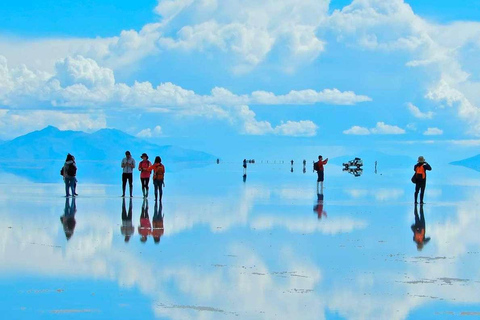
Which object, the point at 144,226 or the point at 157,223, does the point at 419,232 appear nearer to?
the point at 157,223

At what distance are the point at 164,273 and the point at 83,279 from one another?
1.29 m

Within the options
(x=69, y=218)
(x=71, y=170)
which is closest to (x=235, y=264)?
(x=69, y=218)

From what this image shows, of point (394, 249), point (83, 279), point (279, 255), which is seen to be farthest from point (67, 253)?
point (394, 249)

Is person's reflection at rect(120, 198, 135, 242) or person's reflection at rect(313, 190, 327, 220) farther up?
person's reflection at rect(313, 190, 327, 220)

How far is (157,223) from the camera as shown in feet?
70.1

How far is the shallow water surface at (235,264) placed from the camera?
34.2 feet

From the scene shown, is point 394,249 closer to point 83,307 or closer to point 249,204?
point 83,307

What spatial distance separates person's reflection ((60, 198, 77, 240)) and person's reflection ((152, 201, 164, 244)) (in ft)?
6.14

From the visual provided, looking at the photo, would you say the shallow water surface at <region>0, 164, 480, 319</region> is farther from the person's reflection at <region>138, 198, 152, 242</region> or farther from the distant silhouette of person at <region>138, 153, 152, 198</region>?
the distant silhouette of person at <region>138, 153, 152, 198</region>

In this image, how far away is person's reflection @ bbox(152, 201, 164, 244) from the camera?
59.8 feet

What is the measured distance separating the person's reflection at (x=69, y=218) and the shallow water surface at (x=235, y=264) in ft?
0.09

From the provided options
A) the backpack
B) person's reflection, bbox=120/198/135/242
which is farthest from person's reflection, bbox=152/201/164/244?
the backpack

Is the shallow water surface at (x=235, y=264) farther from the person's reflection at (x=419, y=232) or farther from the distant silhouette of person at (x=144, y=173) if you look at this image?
the distant silhouette of person at (x=144, y=173)

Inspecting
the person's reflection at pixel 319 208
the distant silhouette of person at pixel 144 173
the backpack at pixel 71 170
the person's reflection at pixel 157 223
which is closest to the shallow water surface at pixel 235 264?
the person's reflection at pixel 157 223
